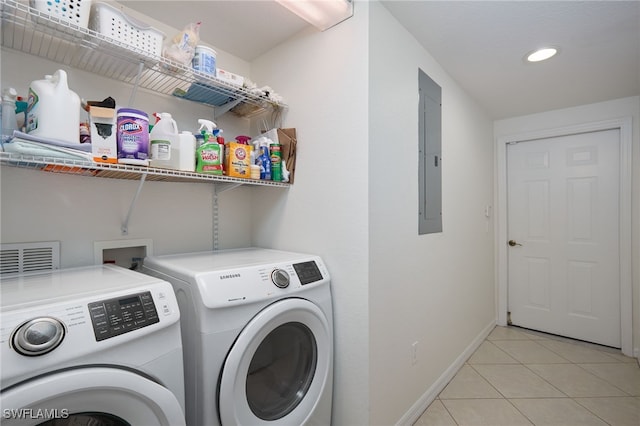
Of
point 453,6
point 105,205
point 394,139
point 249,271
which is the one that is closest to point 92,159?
point 105,205

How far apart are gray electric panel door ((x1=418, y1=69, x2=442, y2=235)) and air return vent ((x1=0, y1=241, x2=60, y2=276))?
1.84m

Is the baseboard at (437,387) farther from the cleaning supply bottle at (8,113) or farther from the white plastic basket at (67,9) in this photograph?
the white plastic basket at (67,9)

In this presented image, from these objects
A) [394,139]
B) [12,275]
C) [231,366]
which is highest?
[394,139]

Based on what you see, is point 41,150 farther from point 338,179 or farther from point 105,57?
point 338,179

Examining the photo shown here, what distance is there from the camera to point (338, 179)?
149 centimetres

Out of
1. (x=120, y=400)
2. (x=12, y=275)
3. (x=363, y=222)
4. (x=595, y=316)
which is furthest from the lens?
(x=595, y=316)

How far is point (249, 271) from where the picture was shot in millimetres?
1159

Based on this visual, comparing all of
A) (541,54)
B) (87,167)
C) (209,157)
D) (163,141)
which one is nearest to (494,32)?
(541,54)

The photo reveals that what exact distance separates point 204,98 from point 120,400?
1.47m

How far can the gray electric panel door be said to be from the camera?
180 centimetres

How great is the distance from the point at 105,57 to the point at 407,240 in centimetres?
169

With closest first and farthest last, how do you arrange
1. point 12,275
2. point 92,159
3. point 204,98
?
point 92,159 → point 12,275 → point 204,98

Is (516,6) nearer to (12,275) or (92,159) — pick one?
(92,159)

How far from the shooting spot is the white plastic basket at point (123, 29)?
1.08 metres
